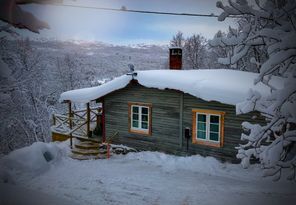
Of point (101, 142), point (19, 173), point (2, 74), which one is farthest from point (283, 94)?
point (101, 142)

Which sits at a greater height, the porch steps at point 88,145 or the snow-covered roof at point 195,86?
the snow-covered roof at point 195,86

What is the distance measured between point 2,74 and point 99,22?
249 centimetres

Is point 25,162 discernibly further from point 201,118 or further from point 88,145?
point 201,118

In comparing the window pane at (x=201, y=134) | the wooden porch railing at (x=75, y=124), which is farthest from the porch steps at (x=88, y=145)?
the window pane at (x=201, y=134)

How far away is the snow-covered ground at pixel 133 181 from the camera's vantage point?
5820mm

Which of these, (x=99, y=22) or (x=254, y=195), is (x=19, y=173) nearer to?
(x=99, y=22)

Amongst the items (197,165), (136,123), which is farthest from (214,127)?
(136,123)

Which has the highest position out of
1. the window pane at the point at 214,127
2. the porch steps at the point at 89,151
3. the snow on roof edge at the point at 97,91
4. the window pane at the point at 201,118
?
the snow on roof edge at the point at 97,91

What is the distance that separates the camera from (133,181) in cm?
684

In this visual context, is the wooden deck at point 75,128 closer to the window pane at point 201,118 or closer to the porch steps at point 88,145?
the porch steps at point 88,145

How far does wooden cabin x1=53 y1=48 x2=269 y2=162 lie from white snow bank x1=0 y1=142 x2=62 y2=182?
252 centimetres

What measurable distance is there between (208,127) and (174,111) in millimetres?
1135

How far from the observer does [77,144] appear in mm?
9688

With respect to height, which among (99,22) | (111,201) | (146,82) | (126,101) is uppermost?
(99,22)
